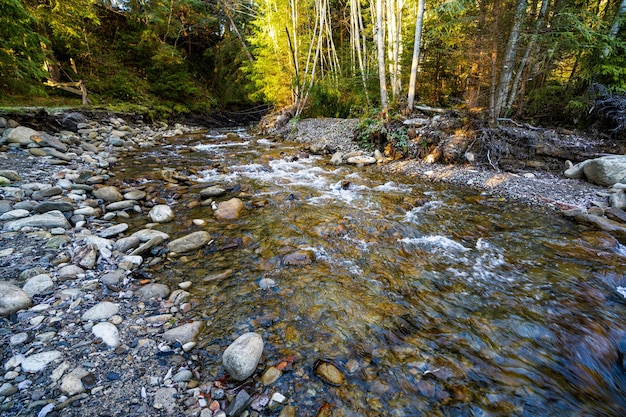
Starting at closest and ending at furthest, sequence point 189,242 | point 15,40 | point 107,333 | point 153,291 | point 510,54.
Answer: point 107,333
point 153,291
point 189,242
point 15,40
point 510,54

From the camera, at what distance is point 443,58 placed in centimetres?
904

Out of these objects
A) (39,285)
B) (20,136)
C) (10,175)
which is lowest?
(39,285)

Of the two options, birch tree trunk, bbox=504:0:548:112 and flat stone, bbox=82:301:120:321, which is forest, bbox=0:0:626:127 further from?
flat stone, bbox=82:301:120:321

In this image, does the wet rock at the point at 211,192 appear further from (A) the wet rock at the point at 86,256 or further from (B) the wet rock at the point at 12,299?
(B) the wet rock at the point at 12,299

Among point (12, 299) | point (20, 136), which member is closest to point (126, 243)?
point (12, 299)

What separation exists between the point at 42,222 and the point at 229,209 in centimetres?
243

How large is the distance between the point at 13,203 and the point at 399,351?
562 cm

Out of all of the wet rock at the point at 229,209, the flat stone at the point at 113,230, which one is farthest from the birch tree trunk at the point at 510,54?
the flat stone at the point at 113,230

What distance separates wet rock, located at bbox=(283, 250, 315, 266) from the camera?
348 cm

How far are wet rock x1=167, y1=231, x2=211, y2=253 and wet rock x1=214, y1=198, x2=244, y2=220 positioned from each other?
2.59ft

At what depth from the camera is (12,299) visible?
7.43 feet

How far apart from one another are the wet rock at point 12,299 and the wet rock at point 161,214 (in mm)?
2037

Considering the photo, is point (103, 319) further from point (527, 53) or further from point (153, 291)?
point (527, 53)

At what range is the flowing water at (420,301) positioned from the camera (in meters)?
2.01
